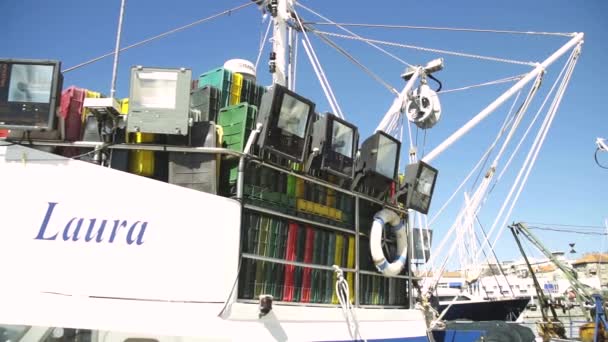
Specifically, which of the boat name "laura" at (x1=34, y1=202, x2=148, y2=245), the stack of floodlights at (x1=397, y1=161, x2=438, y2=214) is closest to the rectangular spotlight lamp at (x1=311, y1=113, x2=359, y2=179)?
the stack of floodlights at (x1=397, y1=161, x2=438, y2=214)

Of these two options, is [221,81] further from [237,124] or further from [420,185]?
[420,185]

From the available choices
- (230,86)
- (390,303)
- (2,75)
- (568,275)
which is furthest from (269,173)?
(568,275)

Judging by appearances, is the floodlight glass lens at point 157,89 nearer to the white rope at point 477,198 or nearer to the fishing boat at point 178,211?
the fishing boat at point 178,211

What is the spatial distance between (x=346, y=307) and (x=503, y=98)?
9473 millimetres

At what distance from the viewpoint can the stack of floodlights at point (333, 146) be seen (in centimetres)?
797

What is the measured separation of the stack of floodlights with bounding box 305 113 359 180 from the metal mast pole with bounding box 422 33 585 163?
5.87 m

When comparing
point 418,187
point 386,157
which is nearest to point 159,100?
point 386,157

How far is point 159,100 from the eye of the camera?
250 inches

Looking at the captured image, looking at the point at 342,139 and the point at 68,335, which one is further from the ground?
the point at 342,139

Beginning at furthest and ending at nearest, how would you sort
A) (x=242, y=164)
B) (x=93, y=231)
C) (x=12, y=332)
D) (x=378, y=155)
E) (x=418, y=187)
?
(x=418, y=187) < (x=378, y=155) < (x=242, y=164) < (x=93, y=231) < (x=12, y=332)

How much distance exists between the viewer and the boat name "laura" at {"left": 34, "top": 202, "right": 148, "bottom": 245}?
563cm

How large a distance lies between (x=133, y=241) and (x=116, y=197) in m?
0.58

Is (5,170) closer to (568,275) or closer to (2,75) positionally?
(2,75)

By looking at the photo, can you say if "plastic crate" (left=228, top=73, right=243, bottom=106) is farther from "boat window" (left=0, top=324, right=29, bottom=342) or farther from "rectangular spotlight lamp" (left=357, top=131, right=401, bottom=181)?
"boat window" (left=0, top=324, right=29, bottom=342)
